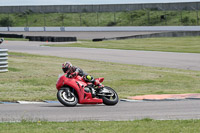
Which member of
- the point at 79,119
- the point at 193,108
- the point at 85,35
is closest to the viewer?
the point at 79,119

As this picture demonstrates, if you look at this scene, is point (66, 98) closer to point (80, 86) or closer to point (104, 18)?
point (80, 86)

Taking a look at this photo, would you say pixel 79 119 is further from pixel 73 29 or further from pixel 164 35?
pixel 73 29

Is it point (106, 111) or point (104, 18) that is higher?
point (104, 18)

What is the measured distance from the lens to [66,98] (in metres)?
12.9

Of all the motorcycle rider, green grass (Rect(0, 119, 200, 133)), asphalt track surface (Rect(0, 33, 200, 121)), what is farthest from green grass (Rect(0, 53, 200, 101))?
green grass (Rect(0, 119, 200, 133))

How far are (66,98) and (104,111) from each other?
1389 mm

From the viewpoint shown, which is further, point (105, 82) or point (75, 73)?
point (105, 82)

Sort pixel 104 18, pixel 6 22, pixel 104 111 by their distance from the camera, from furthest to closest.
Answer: pixel 6 22
pixel 104 18
pixel 104 111

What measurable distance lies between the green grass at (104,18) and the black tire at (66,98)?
67.0 meters

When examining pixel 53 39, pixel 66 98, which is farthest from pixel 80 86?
pixel 53 39

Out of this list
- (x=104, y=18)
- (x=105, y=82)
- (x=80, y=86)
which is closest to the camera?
(x=80, y=86)

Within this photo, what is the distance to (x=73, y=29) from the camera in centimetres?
8181

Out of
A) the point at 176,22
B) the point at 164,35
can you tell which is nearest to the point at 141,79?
the point at 164,35

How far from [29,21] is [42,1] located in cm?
577
